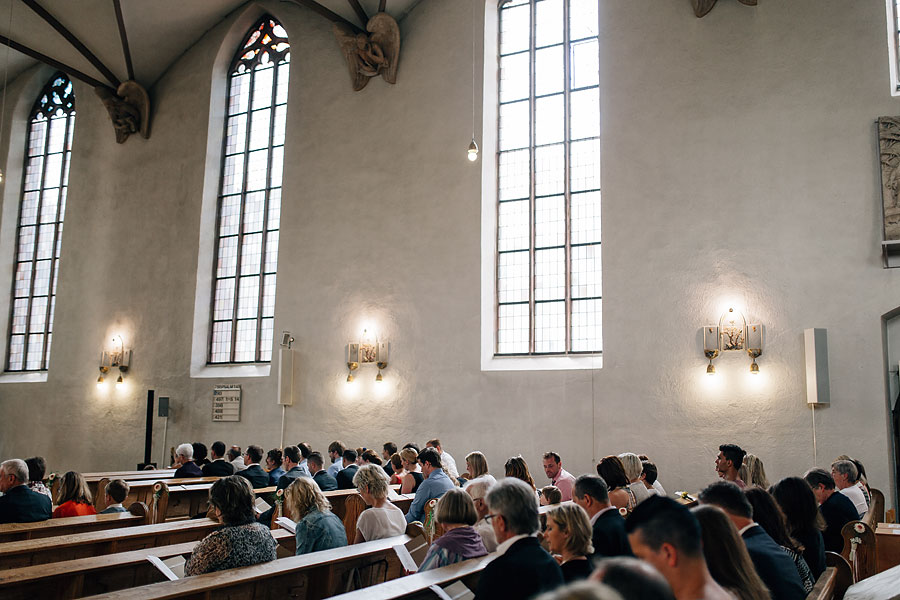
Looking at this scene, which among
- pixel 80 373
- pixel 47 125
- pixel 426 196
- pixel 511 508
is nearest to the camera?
pixel 511 508

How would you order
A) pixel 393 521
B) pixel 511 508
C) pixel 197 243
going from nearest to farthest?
pixel 511 508 < pixel 393 521 < pixel 197 243

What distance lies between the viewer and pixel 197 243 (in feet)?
42.1

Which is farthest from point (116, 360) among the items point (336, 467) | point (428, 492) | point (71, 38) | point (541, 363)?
point (428, 492)

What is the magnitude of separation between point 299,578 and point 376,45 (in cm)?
899

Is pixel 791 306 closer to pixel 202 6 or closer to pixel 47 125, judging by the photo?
pixel 202 6

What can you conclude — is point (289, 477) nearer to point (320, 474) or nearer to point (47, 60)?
point (320, 474)

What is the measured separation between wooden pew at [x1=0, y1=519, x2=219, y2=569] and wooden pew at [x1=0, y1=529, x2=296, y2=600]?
55cm

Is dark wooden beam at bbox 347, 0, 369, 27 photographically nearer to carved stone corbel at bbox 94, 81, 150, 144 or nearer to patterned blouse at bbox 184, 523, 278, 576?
carved stone corbel at bbox 94, 81, 150, 144

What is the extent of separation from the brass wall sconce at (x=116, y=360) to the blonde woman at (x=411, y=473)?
288 inches

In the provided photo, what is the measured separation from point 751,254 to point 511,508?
6.77 m

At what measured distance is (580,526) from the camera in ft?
10.1

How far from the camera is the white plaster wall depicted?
8367 mm

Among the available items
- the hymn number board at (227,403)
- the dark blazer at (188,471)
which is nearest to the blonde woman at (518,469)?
the dark blazer at (188,471)

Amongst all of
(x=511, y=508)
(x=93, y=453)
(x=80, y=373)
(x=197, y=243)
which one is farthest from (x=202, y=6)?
(x=511, y=508)
